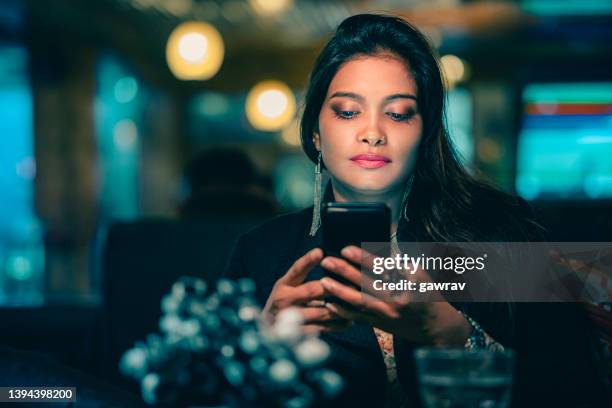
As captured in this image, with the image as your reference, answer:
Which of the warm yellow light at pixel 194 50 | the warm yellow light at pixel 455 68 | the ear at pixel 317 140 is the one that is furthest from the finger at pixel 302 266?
the warm yellow light at pixel 455 68

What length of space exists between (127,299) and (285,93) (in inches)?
333

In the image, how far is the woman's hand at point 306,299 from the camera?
127 cm

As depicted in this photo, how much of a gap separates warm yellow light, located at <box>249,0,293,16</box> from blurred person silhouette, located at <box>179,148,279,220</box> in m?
5.36

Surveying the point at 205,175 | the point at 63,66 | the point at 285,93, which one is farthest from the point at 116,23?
the point at 205,175

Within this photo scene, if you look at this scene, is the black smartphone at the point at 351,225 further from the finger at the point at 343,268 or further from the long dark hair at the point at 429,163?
the long dark hair at the point at 429,163

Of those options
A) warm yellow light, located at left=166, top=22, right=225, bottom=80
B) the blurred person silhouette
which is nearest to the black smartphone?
the blurred person silhouette

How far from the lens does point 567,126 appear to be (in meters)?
4.41

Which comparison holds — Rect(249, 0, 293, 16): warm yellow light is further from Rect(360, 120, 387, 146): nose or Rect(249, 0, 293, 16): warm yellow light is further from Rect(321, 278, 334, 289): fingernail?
Rect(321, 278, 334, 289): fingernail

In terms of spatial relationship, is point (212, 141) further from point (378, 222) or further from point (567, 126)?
point (378, 222)

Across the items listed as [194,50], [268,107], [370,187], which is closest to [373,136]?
[370,187]

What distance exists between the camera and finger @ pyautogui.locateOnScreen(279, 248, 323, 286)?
124 cm

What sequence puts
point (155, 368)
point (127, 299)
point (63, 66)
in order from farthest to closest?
point (63, 66) < point (127, 299) < point (155, 368)

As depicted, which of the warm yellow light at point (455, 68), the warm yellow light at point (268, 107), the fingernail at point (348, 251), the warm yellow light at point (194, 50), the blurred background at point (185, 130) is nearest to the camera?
the fingernail at point (348, 251)

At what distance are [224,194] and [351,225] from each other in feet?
7.20
